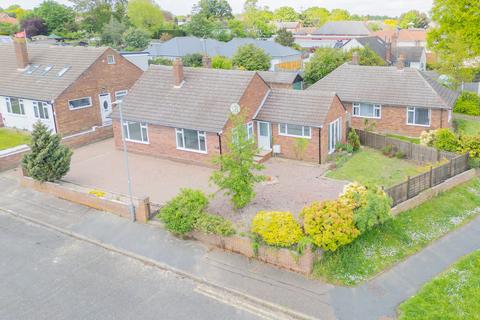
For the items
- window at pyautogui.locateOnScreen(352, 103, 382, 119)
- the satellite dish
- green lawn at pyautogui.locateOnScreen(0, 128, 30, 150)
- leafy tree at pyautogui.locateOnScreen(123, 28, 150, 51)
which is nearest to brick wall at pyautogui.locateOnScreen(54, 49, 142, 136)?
green lawn at pyautogui.locateOnScreen(0, 128, 30, 150)

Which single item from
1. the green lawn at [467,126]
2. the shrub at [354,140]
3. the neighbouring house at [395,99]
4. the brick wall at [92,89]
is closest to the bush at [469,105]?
the green lawn at [467,126]

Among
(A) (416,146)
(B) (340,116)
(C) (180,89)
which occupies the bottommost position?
(A) (416,146)

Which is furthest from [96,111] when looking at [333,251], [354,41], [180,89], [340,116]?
[354,41]

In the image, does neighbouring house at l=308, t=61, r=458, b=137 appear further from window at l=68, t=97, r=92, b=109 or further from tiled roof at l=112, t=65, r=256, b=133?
window at l=68, t=97, r=92, b=109

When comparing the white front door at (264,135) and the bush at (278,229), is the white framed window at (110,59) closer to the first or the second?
the white front door at (264,135)

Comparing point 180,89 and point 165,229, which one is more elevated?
point 180,89

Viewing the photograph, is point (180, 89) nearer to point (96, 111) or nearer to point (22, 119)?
point (96, 111)
